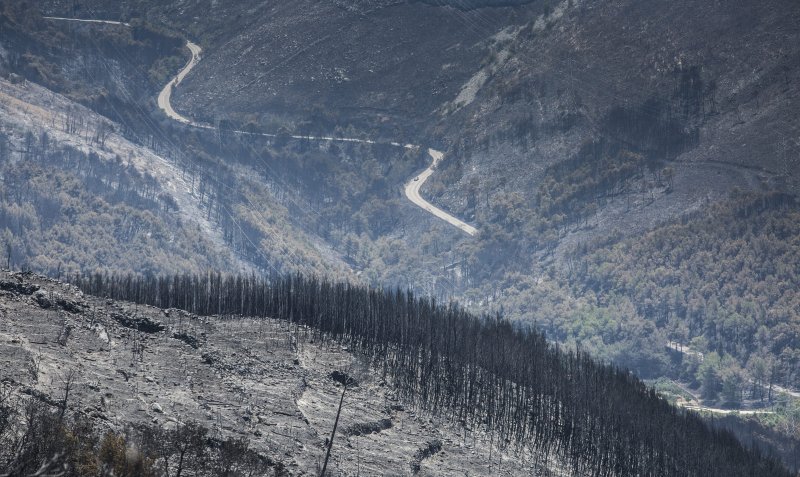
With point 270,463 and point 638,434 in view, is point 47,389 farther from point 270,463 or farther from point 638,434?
point 638,434

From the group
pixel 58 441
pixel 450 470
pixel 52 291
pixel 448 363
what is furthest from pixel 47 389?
pixel 448 363

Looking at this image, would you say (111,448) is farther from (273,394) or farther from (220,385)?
(273,394)

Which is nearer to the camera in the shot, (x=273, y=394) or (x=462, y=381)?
(x=273, y=394)

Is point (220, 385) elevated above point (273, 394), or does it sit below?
above

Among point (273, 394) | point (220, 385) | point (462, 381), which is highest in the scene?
point (220, 385)

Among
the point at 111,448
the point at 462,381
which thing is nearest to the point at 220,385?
the point at 111,448

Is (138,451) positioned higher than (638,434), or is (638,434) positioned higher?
(138,451)

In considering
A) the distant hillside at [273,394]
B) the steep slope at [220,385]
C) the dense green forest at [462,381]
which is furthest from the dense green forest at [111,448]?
the dense green forest at [462,381]

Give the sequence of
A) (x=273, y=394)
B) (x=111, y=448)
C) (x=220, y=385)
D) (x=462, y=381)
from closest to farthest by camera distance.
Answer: (x=111, y=448) < (x=220, y=385) < (x=273, y=394) < (x=462, y=381)

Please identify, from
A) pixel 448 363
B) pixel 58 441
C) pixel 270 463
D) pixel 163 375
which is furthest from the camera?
pixel 448 363

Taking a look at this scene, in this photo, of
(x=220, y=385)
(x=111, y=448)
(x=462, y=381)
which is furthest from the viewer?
(x=462, y=381)

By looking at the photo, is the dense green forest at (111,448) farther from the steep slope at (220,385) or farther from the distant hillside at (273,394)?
the steep slope at (220,385)
